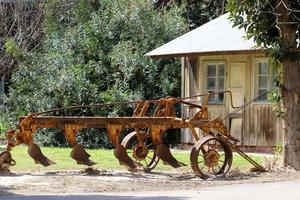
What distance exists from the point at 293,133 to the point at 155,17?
10408 mm

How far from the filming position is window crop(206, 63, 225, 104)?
69.5 ft

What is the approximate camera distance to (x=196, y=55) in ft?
68.3

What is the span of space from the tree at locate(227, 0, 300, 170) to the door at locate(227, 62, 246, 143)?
199 inches

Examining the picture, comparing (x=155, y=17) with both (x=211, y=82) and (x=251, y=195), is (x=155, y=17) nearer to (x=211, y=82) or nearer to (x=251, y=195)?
(x=211, y=82)

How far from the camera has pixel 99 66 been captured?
23.8 meters

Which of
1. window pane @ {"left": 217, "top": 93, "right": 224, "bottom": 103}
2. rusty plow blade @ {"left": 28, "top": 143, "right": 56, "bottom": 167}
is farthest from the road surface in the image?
window pane @ {"left": 217, "top": 93, "right": 224, "bottom": 103}

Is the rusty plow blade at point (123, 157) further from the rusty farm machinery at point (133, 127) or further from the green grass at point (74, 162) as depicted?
the green grass at point (74, 162)

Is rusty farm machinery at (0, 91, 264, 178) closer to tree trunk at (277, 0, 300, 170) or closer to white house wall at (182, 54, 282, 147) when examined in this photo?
tree trunk at (277, 0, 300, 170)

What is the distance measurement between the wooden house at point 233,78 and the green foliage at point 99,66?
1724mm

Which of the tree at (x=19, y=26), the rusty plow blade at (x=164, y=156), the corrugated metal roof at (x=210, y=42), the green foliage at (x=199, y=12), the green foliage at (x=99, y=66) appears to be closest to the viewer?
the rusty plow blade at (x=164, y=156)

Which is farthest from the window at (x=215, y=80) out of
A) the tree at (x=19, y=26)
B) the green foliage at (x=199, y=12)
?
the green foliage at (x=199, y=12)

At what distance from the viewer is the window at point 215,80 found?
2119 centimetres

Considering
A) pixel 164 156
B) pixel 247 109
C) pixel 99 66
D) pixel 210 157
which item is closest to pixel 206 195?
pixel 210 157

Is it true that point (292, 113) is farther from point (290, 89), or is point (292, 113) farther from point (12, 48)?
point (12, 48)
